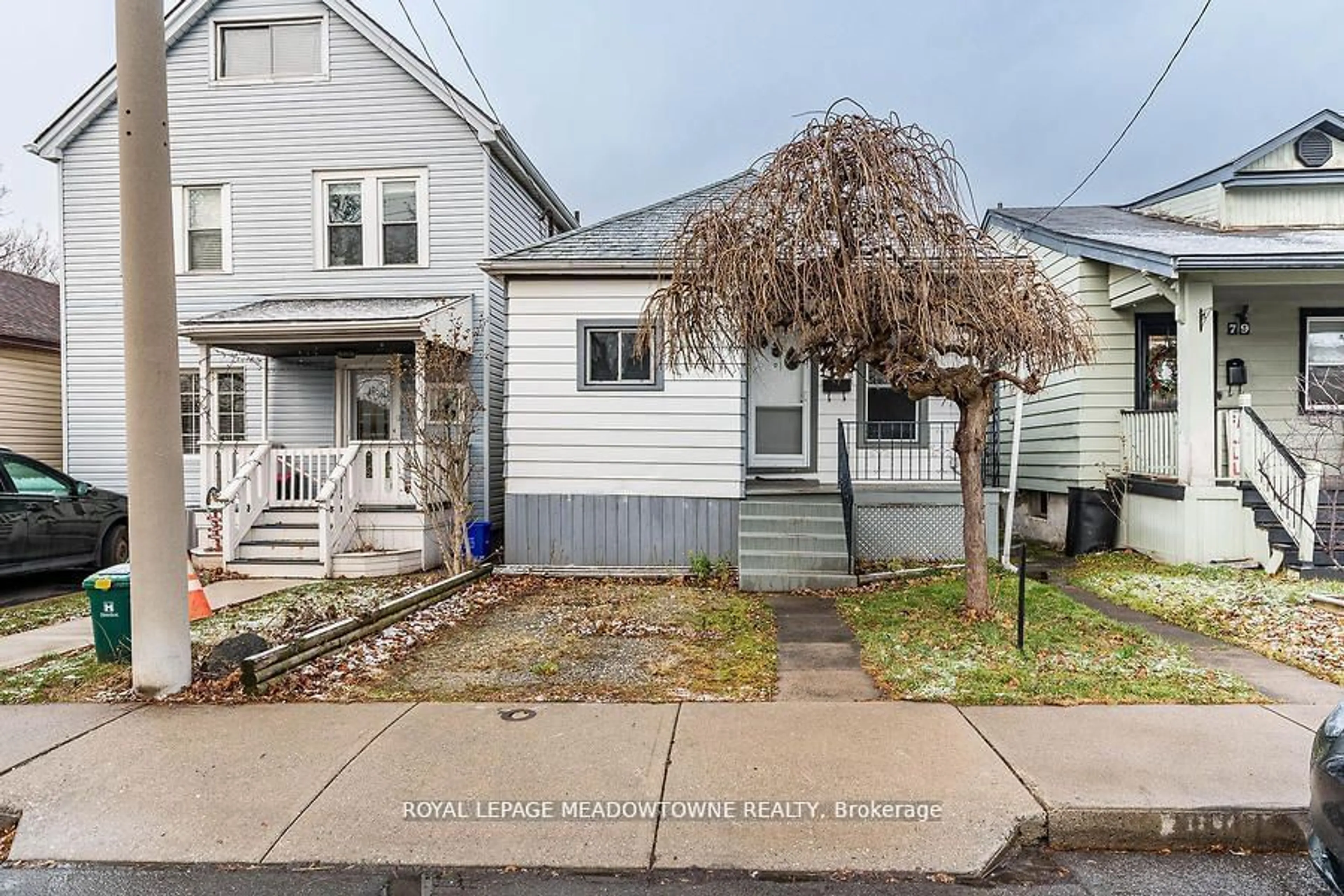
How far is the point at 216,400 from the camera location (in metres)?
12.7

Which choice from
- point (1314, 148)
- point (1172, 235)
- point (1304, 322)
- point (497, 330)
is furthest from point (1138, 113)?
point (497, 330)

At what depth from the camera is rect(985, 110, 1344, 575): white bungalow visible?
29.6 feet

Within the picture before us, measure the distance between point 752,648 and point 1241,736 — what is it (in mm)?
3172

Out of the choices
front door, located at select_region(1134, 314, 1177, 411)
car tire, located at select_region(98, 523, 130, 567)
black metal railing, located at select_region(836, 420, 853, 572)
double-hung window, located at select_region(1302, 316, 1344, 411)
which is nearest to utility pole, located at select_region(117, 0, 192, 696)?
car tire, located at select_region(98, 523, 130, 567)

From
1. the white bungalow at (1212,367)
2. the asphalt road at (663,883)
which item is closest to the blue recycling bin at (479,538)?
the asphalt road at (663,883)

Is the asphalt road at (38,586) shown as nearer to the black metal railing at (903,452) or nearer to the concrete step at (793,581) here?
the concrete step at (793,581)

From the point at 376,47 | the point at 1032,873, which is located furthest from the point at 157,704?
the point at 376,47

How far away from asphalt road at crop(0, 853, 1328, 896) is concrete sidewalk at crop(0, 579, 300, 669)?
393cm

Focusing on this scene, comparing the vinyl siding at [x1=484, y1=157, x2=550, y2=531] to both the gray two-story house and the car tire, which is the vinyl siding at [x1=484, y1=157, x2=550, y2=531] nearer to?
the gray two-story house

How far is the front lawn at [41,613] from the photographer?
7.48m

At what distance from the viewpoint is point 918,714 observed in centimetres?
467

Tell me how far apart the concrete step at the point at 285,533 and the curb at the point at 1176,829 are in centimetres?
938

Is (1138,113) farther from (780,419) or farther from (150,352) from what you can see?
(150,352)

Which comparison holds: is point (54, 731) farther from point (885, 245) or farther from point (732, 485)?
point (732, 485)
